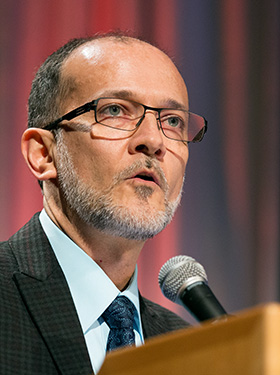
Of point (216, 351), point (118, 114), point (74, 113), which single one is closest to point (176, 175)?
point (118, 114)

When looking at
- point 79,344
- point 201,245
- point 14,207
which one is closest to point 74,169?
point 79,344

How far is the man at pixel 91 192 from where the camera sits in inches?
58.0

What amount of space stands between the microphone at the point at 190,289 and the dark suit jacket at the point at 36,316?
280mm

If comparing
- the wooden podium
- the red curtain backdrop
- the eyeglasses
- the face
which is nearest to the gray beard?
the face

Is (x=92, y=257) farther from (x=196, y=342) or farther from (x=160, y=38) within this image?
(x=160, y=38)

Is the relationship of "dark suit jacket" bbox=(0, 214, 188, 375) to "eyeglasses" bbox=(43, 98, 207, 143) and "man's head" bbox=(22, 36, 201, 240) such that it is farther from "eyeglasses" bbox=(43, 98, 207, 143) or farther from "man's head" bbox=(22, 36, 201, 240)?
"eyeglasses" bbox=(43, 98, 207, 143)

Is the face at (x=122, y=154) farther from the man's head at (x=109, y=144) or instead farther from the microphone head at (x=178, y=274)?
the microphone head at (x=178, y=274)

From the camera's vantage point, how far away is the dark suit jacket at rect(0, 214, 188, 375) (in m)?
1.37

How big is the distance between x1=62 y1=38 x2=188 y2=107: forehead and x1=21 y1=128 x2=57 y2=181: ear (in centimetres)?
16

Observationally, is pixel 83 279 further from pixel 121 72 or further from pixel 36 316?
pixel 121 72

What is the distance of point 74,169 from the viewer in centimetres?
168

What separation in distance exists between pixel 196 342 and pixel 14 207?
1.79 meters

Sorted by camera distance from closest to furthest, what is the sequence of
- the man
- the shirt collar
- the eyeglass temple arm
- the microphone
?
the microphone < the man < the shirt collar < the eyeglass temple arm

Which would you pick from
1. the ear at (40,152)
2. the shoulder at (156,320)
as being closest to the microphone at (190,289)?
the shoulder at (156,320)
